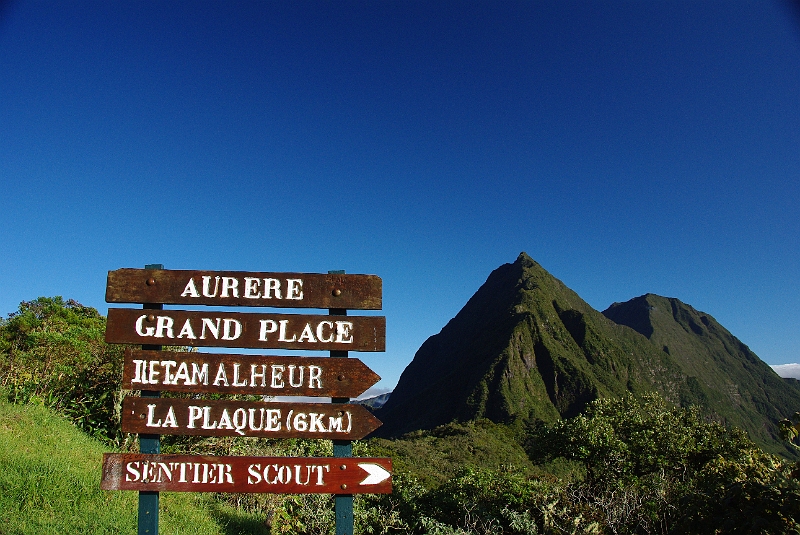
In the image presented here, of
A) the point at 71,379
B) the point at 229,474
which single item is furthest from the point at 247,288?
the point at 71,379

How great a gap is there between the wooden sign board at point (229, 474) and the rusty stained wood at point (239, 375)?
1.92 ft

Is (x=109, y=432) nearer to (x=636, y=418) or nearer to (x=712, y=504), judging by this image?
(x=712, y=504)

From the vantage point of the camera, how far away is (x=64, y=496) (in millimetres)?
5008

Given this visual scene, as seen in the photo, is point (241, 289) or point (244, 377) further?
point (241, 289)

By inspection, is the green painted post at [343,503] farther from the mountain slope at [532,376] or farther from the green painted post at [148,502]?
the mountain slope at [532,376]

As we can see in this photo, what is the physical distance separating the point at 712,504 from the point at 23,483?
7.06 m

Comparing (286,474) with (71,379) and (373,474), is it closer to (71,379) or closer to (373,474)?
(373,474)

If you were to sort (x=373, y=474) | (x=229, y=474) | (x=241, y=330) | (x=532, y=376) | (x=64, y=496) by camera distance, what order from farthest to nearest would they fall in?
(x=532, y=376), (x=64, y=496), (x=241, y=330), (x=373, y=474), (x=229, y=474)

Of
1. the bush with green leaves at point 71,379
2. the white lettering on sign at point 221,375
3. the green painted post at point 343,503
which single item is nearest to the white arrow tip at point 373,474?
the green painted post at point 343,503

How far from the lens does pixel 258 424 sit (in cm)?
433

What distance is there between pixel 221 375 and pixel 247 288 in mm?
806

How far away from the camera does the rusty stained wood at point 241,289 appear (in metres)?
4.53

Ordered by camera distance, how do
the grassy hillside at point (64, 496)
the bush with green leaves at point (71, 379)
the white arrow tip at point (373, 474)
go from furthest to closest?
the bush with green leaves at point (71, 379) < the grassy hillside at point (64, 496) < the white arrow tip at point (373, 474)

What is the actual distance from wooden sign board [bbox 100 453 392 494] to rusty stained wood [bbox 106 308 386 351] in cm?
99
